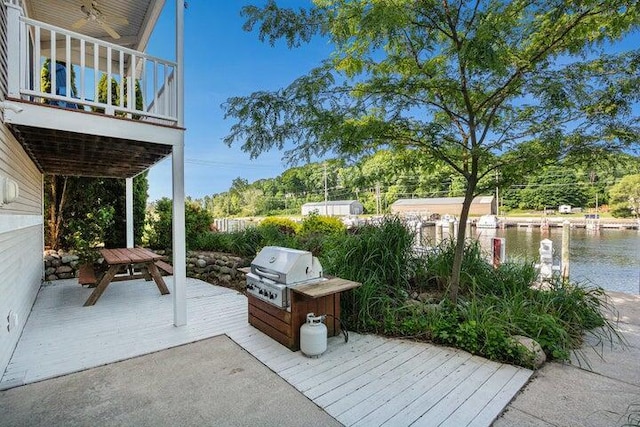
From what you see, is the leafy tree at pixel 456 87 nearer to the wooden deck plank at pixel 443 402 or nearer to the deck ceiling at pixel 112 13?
the wooden deck plank at pixel 443 402

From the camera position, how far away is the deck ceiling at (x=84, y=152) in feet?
11.5

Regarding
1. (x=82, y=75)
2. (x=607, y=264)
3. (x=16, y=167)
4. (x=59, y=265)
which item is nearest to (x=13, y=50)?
(x=82, y=75)

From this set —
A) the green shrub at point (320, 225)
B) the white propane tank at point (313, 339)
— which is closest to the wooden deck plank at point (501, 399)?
the white propane tank at point (313, 339)

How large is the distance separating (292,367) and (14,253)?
117 inches

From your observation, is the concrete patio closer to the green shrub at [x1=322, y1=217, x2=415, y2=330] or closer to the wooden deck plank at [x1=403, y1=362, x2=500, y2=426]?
the wooden deck plank at [x1=403, y1=362, x2=500, y2=426]

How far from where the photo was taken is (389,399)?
2186mm

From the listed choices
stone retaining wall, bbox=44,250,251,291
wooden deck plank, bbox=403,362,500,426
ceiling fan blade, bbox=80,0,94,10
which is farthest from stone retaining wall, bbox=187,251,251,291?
ceiling fan blade, bbox=80,0,94,10

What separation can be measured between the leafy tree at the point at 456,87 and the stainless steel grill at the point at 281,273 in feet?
3.65

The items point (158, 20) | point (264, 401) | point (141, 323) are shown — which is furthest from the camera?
point (158, 20)

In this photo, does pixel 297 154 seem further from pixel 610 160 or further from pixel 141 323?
pixel 610 160

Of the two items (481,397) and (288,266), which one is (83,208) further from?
(481,397)

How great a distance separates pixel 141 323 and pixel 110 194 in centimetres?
465

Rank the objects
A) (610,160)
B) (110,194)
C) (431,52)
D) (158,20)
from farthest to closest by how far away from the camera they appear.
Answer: (110,194) < (158,20) < (431,52) < (610,160)

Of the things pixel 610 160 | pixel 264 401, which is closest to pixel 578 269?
pixel 610 160
